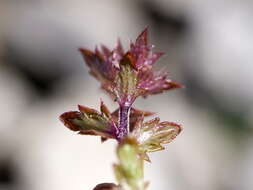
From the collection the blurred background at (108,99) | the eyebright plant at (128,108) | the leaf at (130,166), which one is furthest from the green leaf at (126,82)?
the blurred background at (108,99)

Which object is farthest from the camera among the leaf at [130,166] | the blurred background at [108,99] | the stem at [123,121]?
the blurred background at [108,99]

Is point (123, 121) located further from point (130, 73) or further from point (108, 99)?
point (108, 99)

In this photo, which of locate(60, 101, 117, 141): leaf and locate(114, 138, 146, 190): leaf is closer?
locate(114, 138, 146, 190): leaf

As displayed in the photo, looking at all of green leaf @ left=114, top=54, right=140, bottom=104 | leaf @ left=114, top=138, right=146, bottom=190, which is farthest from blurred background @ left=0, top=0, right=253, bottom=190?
leaf @ left=114, top=138, right=146, bottom=190

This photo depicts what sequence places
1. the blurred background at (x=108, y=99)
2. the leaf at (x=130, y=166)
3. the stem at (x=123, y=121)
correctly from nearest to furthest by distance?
the leaf at (x=130, y=166) < the stem at (x=123, y=121) < the blurred background at (x=108, y=99)

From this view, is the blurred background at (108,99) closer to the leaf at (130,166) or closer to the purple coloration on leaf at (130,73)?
the purple coloration on leaf at (130,73)

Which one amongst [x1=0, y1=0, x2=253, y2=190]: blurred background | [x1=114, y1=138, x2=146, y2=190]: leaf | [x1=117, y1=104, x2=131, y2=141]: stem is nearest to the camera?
[x1=114, y1=138, x2=146, y2=190]: leaf

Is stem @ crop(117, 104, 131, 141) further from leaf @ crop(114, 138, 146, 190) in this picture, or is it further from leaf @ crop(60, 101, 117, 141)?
leaf @ crop(114, 138, 146, 190)
